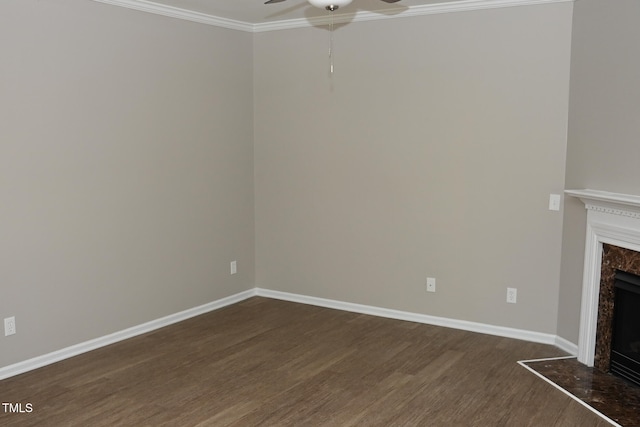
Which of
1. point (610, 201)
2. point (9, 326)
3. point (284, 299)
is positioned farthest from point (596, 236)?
point (9, 326)

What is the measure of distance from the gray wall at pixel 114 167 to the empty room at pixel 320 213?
2 centimetres

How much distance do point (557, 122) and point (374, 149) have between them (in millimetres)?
1497

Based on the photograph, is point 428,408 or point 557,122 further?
point 557,122

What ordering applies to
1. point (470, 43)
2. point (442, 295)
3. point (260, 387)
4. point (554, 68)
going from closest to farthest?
point (260, 387), point (554, 68), point (470, 43), point (442, 295)

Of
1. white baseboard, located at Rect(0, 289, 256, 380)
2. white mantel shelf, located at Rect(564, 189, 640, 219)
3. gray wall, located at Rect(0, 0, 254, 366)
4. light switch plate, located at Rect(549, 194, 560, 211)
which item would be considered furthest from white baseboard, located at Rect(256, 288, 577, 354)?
white mantel shelf, located at Rect(564, 189, 640, 219)

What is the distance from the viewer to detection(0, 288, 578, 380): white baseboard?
4016 millimetres

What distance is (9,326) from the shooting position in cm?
380

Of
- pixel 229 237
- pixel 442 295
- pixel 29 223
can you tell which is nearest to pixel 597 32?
pixel 442 295

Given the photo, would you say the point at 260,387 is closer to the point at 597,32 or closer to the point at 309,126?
the point at 309,126

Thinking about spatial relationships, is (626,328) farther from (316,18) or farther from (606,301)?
(316,18)

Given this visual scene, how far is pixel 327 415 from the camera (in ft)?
10.9

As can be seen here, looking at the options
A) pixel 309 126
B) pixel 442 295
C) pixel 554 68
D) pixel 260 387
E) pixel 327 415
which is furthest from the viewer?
pixel 309 126

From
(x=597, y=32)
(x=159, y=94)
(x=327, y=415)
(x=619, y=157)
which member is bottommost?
(x=327, y=415)

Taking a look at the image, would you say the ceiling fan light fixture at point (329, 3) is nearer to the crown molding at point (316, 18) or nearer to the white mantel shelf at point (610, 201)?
the crown molding at point (316, 18)
